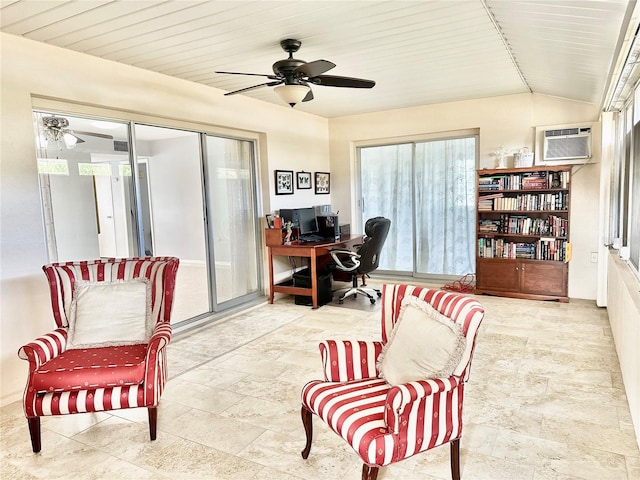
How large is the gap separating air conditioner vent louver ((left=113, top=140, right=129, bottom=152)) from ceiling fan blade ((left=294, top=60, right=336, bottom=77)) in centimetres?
181

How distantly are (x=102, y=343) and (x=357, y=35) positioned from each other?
108 inches

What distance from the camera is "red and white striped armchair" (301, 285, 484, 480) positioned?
65.6 inches

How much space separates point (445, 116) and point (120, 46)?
162 inches

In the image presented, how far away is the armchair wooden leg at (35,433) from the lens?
2289 millimetres

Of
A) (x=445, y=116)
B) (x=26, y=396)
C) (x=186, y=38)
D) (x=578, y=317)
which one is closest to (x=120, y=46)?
(x=186, y=38)

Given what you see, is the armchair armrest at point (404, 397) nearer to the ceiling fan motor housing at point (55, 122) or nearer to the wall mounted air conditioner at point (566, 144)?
the ceiling fan motor housing at point (55, 122)

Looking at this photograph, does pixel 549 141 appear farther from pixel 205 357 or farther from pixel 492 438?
pixel 205 357

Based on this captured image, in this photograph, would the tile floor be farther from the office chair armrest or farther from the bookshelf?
the office chair armrest

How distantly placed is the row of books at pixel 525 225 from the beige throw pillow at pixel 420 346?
144 inches

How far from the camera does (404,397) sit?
65.1 inches

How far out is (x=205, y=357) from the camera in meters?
3.64

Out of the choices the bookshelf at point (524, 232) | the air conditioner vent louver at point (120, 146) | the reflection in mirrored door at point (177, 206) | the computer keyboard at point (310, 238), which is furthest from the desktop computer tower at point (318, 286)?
the air conditioner vent louver at point (120, 146)

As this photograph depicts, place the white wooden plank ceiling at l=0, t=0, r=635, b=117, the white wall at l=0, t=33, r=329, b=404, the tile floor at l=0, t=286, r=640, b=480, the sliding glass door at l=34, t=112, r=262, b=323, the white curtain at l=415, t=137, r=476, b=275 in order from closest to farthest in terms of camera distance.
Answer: the tile floor at l=0, t=286, r=640, b=480, the white wooden plank ceiling at l=0, t=0, r=635, b=117, the white wall at l=0, t=33, r=329, b=404, the sliding glass door at l=34, t=112, r=262, b=323, the white curtain at l=415, t=137, r=476, b=275

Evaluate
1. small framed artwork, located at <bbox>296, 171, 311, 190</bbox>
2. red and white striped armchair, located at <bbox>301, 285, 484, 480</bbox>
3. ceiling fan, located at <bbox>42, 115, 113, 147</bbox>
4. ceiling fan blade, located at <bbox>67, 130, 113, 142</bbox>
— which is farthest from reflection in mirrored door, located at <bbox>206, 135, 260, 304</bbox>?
red and white striped armchair, located at <bbox>301, 285, 484, 480</bbox>
